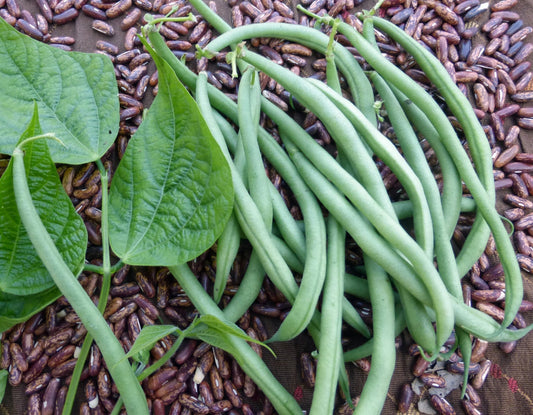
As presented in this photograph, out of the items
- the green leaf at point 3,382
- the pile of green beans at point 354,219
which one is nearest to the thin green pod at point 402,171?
the pile of green beans at point 354,219

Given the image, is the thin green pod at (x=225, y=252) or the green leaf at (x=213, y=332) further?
the thin green pod at (x=225, y=252)

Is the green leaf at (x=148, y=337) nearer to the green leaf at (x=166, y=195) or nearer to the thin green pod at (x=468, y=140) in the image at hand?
the green leaf at (x=166, y=195)

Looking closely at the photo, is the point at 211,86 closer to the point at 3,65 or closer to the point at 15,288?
the point at 3,65

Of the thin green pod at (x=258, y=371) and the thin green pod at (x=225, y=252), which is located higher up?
the thin green pod at (x=225, y=252)

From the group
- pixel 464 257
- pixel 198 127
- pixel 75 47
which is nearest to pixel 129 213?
pixel 198 127

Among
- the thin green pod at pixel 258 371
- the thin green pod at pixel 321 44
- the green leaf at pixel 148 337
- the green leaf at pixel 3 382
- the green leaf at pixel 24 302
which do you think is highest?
the thin green pod at pixel 321 44

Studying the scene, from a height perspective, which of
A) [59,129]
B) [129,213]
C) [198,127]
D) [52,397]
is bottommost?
[52,397]
